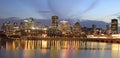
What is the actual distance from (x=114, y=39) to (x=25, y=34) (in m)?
57.4

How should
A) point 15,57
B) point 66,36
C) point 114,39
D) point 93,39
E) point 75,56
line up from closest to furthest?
point 15,57
point 75,56
point 114,39
point 93,39
point 66,36

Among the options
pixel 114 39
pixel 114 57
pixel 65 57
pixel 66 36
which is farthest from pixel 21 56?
pixel 66 36

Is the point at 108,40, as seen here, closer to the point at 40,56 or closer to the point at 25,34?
the point at 25,34

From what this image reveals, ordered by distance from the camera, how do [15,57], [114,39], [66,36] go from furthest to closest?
[66,36], [114,39], [15,57]

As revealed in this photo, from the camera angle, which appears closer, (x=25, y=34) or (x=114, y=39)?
(x=114, y=39)

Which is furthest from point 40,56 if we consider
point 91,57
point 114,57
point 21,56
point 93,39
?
point 93,39

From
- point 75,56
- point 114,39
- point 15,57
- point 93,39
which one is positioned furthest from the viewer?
point 93,39

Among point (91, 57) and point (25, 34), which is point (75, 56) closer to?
point (91, 57)

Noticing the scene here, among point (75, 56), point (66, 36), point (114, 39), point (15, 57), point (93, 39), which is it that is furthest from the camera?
point (66, 36)

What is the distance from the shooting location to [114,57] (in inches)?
2169

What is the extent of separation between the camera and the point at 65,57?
5422 cm

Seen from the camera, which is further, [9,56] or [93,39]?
[93,39]

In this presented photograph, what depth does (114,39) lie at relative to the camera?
135375mm

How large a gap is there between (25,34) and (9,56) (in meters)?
127
